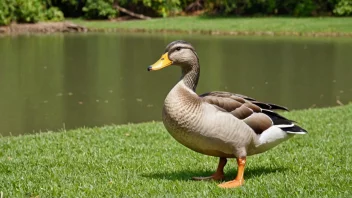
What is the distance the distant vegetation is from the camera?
121 feet

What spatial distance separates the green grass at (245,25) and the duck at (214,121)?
89.8 feet

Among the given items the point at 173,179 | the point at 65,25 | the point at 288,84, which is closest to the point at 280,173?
the point at 173,179

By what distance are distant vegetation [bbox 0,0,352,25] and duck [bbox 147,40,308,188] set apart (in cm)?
3170

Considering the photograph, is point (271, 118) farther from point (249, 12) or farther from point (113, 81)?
point (249, 12)

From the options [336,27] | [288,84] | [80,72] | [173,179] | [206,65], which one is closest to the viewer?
[173,179]

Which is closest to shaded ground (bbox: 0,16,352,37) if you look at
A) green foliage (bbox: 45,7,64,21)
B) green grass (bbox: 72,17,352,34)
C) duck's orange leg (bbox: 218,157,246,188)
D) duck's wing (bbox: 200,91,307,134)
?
green grass (bbox: 72,17,352,34)

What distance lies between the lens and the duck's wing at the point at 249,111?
5.21 metres

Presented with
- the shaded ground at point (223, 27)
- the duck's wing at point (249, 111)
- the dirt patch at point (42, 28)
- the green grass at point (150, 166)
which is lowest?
the dirt patch at point (42, 28)

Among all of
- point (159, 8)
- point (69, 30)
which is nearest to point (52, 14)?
point (69, 30)

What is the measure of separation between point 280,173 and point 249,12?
124 feet

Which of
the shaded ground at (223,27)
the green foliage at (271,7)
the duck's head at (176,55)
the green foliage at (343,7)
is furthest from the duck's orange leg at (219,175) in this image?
the green foliage at (271,7)

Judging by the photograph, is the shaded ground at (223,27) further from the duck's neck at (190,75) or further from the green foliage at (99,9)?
the duck's neck at (190,75)

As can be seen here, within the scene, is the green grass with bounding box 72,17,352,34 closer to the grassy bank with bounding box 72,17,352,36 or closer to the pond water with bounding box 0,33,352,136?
the grassy bank with bounding box 72,17,352,36

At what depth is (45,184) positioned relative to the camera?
5195 millimetres
